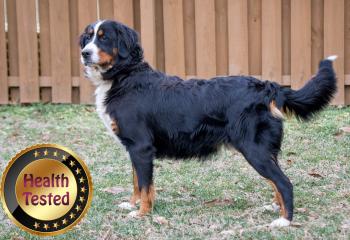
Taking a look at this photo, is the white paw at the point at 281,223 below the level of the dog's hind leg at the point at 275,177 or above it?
below

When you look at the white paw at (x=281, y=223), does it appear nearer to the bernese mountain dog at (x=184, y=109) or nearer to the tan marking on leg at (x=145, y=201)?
the bernese mountain dog at (x=184, y=109)

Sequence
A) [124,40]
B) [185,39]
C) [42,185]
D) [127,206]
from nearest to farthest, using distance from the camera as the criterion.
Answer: [42,185], [124,40], [127,206], [185,39]

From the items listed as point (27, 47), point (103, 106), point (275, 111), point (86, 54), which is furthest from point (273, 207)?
point (27, 47)

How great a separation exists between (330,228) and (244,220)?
62cm

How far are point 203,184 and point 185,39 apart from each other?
3.08 meters

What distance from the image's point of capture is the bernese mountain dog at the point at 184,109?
15.0 ft

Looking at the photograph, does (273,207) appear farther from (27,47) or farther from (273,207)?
(27,47)

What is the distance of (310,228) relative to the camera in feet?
14.5

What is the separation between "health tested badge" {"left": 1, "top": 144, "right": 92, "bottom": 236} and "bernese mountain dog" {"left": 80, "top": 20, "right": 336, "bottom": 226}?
75 cm

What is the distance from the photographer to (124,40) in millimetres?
4938


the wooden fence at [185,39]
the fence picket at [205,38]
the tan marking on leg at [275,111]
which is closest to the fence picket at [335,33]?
the wooden fence at [185,39]

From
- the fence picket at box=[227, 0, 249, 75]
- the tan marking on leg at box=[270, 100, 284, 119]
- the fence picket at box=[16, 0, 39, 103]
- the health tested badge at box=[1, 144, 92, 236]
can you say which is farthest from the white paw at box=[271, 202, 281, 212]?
the fence picket at box=[16, 0, 39, 103]

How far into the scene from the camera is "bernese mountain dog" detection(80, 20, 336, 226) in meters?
4.57

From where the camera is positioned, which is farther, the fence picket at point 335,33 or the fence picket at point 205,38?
the fence picket at point 205,38
